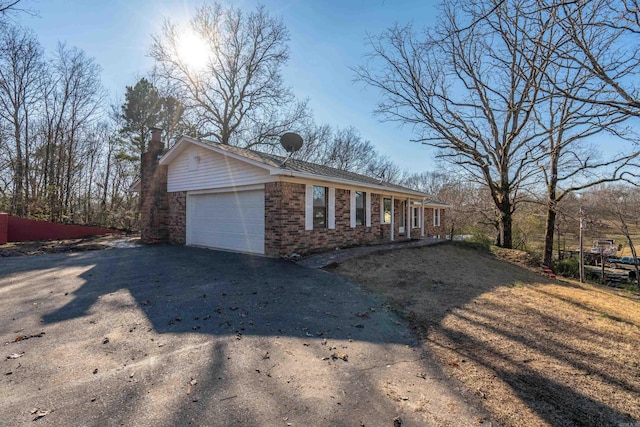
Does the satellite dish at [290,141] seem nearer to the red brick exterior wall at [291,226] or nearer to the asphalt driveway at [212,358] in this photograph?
the red brick exterior wall at [291,226]

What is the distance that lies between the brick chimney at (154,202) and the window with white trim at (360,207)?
Answer: 314 inches

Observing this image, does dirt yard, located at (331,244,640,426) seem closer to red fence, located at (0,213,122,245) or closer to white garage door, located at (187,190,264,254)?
white garage door, located at (187,190,264,254)

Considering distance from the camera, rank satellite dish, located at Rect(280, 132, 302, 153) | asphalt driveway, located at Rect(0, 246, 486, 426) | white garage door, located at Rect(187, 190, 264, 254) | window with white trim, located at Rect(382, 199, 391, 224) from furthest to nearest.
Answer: window with white trim, located at Rect(382, 199, 391, 224) < satellite dish, located at Rect(280, 132, 302, 153) < white garage door, located at Rect(187, 190, 264, 254) < asphalt driveway, located at Rect(0, 246, 486, 426)

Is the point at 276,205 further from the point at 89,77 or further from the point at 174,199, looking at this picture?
the point at 89,77

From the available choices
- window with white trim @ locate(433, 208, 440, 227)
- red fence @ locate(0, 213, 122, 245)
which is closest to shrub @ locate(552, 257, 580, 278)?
window with white trim @ locate(433, 208, 440, 227)

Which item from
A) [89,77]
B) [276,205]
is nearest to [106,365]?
[276,205]

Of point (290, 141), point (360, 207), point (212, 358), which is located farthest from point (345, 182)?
point (212, 358)

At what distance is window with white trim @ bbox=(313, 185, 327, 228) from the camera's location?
34.0 ft

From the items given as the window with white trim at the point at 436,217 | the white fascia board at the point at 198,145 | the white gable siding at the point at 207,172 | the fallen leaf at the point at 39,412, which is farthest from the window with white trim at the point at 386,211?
the fallen leaf at the point at 39,412

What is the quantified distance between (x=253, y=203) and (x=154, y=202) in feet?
18.4

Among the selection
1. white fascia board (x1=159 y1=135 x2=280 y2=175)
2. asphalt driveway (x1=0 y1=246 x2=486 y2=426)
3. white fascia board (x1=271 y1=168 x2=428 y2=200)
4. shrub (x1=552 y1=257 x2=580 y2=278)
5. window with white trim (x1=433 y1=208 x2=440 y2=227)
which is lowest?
shrub (x1=552 y1=257 x2=580 y2=278)

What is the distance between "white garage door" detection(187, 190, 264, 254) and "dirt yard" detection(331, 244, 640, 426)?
3.19m

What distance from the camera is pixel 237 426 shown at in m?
2.29

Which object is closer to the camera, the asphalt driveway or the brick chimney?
the asphalt driveway
